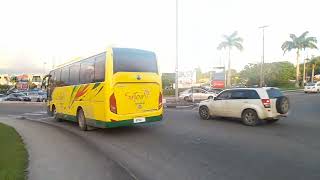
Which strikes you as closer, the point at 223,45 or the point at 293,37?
the point at 223,45

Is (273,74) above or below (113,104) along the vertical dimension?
above

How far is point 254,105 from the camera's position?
46.9 feet

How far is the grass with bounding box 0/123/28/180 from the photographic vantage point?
659cm

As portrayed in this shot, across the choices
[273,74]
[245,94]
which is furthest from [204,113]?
[273,74]

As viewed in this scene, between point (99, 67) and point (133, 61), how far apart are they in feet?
4.17

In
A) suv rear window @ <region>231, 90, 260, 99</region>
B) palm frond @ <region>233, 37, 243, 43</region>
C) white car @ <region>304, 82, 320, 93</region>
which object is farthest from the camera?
palm frond @ <region>233, 37, 243, 43</region>

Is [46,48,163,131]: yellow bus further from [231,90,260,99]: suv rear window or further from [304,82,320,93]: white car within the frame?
[304,82,320,93]: white car

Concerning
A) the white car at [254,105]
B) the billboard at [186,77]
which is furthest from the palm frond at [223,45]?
the white car at [254,105]

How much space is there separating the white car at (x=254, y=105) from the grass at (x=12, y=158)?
354 inches

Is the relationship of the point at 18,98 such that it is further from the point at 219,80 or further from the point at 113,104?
the point at 113,104

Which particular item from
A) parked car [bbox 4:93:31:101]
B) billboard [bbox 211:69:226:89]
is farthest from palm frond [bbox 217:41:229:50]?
parked car [bbox 4:93:31:101]

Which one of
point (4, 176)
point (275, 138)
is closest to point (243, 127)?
point (275, 138)

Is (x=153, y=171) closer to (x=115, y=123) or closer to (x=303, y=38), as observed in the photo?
(x=115, y=123)

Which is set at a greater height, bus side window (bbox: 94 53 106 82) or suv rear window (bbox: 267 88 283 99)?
bus side window (bbox: 94 53 106 82)
